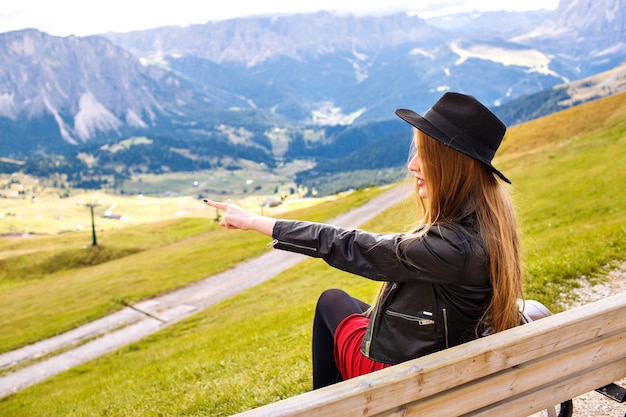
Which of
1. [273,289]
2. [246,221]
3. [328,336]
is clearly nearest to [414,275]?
[246,221]

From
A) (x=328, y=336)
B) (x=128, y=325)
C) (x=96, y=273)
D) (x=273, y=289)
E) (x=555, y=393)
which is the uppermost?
(x=555, y=393)

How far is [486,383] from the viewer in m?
4.72

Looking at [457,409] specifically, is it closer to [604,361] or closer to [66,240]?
[604,361]

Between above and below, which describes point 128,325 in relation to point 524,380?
below

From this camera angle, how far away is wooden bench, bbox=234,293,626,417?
160 inches

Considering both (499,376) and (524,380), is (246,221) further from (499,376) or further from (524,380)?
(524,380)

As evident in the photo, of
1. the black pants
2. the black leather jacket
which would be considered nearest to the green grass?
the black pants

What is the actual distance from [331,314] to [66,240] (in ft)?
320

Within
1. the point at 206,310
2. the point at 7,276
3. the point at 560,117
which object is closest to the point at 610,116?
the point at 560,117

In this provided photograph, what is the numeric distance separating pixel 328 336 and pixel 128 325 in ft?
116

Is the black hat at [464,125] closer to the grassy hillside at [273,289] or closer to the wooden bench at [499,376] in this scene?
the grassy hillside at [273,289]

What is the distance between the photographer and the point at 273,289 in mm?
36562

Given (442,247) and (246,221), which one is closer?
(442,247)

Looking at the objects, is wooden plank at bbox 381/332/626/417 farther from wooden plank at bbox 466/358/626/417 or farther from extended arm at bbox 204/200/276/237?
extended arm at bbox 204/200/276/237
